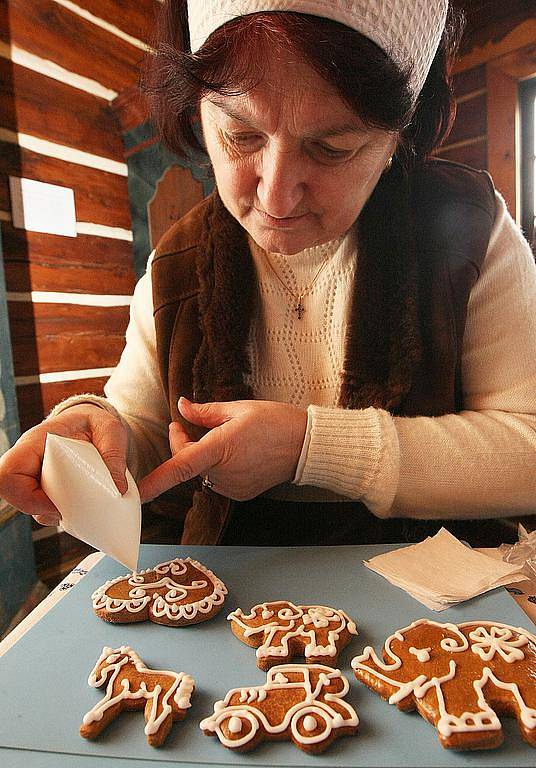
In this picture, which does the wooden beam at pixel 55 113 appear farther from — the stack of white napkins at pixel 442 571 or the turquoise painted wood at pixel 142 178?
the stack of white napkins at pixel 442 571

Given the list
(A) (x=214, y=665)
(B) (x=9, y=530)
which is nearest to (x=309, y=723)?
(A) (x=214, y=665)

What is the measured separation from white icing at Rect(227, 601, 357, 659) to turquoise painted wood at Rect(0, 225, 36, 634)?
4.07ft

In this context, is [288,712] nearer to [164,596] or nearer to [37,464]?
[164,596]

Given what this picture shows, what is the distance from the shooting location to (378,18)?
64cm

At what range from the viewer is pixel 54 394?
81.5 inches

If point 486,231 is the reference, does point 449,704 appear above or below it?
below

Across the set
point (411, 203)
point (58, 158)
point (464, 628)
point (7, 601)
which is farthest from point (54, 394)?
point (464, 628)

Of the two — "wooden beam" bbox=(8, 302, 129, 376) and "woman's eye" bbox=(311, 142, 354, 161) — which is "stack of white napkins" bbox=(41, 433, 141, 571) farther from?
"wooden beam" bbox=(8, 302, 129, 376)

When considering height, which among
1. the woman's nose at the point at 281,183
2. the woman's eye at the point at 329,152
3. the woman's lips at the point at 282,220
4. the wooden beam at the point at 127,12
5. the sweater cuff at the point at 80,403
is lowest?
the sweater cuff at the point at 80,403

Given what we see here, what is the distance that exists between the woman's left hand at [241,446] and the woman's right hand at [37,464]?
8 cm

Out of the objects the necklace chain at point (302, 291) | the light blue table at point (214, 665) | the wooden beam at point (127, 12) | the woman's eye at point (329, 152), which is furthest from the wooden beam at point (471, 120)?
the light blue table at point (214, 665)

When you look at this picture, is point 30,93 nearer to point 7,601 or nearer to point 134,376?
point 134,376

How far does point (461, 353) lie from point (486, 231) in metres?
0.21

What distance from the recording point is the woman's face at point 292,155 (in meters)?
0.67
